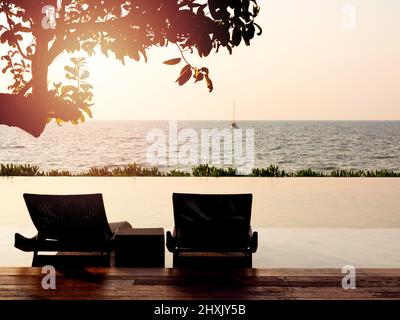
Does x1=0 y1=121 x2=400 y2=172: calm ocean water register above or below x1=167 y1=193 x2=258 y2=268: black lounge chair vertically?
below

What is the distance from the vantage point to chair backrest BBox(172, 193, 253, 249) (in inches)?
225

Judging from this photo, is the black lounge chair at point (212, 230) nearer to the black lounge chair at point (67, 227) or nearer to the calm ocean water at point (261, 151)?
the black lounge chair at point (67, 227)

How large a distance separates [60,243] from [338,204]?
23.6 ft

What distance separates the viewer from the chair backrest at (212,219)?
570cm

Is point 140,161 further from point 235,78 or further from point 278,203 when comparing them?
point 278,203

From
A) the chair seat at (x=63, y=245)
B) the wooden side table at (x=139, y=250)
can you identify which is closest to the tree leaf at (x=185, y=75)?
the wooden side table at (x=139, y=250)

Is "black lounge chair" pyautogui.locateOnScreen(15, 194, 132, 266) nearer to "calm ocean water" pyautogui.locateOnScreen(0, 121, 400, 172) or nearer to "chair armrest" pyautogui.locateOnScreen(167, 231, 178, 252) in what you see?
"chair armrest" pyautogui.locateOnScreen(167, 231, 178, 252)

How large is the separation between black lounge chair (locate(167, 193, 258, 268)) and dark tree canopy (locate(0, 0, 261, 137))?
2.51 meters

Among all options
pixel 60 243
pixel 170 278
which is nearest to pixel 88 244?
pixel 60 243

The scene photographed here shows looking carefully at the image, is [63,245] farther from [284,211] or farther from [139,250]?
[284,211]

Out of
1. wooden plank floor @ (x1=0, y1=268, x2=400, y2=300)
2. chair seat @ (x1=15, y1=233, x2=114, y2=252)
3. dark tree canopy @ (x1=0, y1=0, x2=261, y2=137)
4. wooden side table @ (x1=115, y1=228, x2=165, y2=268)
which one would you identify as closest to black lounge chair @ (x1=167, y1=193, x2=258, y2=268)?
wooden side table @ (x1=115, y1=228, x2=165, y2=268)

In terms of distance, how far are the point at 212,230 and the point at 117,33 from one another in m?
3.02

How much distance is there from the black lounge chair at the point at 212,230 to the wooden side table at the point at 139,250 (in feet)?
0.50
